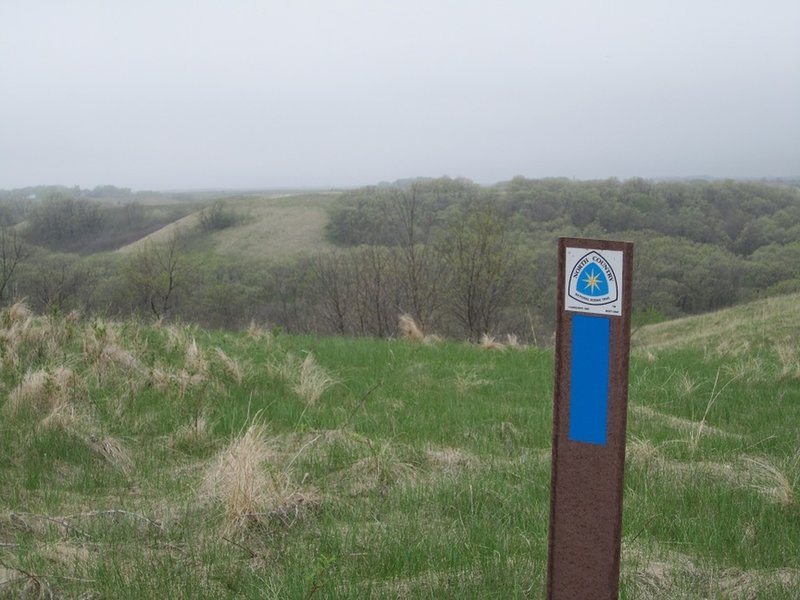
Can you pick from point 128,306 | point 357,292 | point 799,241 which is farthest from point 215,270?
point 799,241

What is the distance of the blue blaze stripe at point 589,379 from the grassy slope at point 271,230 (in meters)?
62.6

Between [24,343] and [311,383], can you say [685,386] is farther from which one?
[24,343]

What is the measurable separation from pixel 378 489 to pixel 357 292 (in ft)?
75.7

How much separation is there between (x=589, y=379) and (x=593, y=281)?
0.96 feet

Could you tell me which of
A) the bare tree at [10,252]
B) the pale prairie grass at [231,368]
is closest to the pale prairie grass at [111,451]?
the pale prairie grass at [231,368]

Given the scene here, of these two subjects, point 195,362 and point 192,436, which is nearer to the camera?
point 192,436

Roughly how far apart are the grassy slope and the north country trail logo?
62.6 metres

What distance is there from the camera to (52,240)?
5166 centimetres

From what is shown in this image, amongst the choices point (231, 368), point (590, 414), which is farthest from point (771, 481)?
point (231, 368)

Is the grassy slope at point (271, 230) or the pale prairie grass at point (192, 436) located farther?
the grassy slope at point (271, 230)

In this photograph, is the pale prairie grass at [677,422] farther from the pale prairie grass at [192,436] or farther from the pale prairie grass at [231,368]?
the pale prairie grass at [231,368]

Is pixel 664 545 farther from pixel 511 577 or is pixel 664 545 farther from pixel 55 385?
pixel 55 385

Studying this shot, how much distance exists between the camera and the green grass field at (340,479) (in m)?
3.17

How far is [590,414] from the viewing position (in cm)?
224
